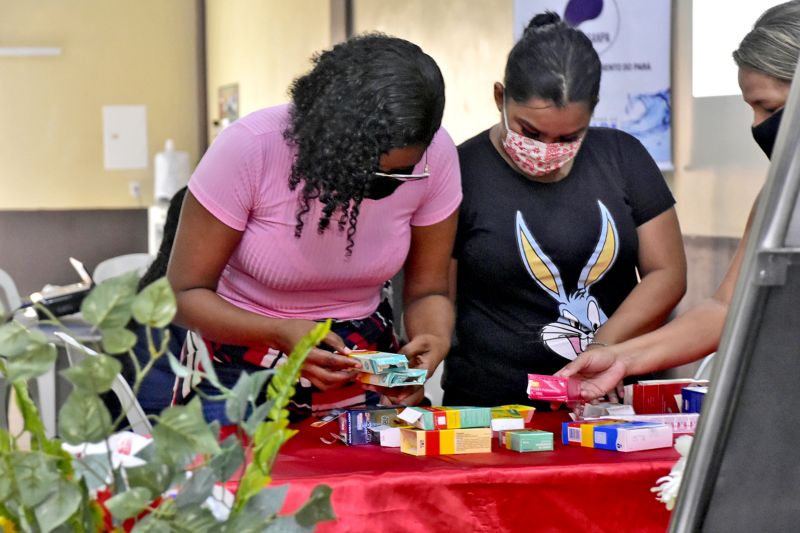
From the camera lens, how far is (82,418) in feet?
2.56

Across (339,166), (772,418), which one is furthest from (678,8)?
(772,418)

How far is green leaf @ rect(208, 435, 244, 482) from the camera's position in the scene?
0.81 m

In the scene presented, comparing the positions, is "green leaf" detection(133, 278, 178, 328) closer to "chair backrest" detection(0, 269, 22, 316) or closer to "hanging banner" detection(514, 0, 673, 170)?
"hanging banner" detection(514, 0, 673, 170)

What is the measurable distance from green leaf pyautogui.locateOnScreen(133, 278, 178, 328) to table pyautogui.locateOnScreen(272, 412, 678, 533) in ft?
2.57

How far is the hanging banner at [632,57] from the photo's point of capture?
13.7 ft

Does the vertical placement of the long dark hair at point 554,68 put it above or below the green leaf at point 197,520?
above

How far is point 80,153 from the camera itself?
9.17m

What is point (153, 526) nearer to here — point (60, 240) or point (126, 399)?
point (126, 399)

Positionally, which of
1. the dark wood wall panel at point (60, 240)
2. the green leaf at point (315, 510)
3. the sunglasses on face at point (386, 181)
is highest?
the sunglasses on face at point (386, 181)

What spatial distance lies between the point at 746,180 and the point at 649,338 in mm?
1864

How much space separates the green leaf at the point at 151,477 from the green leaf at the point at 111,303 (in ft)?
0.35

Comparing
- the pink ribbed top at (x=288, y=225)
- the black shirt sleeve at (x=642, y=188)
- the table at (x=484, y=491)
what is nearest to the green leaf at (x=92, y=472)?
the table at (x=484, y=491)

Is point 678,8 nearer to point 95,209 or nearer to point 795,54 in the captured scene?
point 795,54

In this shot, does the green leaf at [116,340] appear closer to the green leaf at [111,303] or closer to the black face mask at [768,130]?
the green leaf at [111,303]
